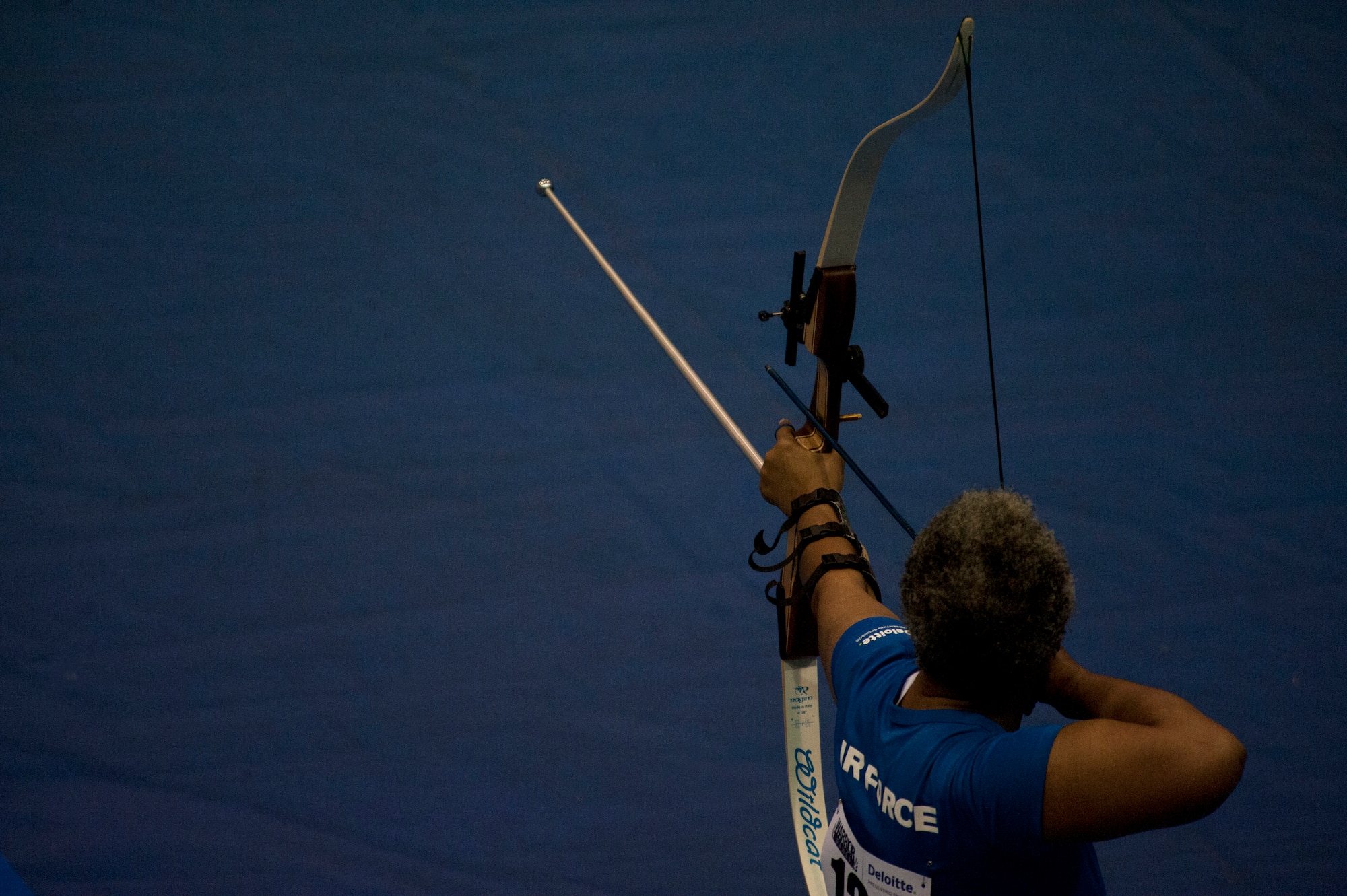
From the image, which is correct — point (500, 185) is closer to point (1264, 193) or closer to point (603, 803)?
point (603, 803)

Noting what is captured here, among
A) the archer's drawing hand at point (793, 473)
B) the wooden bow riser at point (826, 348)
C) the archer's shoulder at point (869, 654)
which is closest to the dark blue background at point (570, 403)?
the wooden bow riser at point (826, 348)

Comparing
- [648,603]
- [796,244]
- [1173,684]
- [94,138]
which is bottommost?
[1173,684]

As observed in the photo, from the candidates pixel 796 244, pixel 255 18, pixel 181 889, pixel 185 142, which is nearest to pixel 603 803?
pixel 181 889

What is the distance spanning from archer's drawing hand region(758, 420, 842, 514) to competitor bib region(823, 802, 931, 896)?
1.02ft

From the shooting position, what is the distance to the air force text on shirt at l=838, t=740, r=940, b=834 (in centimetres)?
67

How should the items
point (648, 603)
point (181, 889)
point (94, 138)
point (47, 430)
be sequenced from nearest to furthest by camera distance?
point (181, 889)
point (648, 603)
point (47, 430)
point (94, 138)

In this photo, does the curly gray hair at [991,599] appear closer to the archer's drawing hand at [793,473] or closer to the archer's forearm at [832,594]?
the archer's forearm at [832,594]

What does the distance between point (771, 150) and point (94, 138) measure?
168 centimetres

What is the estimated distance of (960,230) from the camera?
2.45 metres

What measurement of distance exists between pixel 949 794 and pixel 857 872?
0.50 feet

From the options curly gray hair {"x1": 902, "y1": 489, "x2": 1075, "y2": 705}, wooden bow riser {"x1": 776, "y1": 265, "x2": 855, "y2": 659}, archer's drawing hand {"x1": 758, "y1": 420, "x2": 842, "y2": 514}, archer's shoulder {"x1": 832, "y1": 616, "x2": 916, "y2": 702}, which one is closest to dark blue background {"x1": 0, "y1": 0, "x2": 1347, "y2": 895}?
wooden bow riser {"x1": 776, "y1": 265, "x2": 855, "y2": 659}

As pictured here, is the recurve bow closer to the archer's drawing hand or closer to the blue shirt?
the archer's drawing hand

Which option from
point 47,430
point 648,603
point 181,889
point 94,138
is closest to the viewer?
point 181,889

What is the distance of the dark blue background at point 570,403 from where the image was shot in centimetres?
205
